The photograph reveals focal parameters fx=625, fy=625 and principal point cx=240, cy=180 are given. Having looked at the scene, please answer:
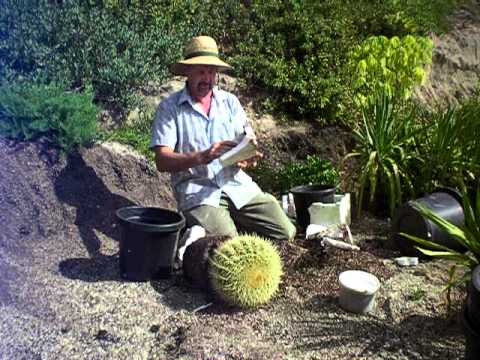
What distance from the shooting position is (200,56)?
4.65 m

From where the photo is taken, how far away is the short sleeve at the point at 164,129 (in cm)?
448

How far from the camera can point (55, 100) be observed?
16.1 ft

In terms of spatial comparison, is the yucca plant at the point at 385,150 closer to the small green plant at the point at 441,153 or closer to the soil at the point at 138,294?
the small green plant at the point at 441,153

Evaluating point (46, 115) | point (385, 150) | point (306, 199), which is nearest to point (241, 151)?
point (306, 199)

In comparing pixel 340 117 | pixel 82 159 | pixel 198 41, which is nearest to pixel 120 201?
pixel 82 159

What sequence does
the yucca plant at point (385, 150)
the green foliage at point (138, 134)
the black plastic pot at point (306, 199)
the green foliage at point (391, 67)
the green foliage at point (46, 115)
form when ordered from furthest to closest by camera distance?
the green foliage at point (391, 67), the green foliage at point (138, 134), the yucca plant at point (385, 150), the black plastic pot at point (306, 199), the green foliage at point (46, 115)

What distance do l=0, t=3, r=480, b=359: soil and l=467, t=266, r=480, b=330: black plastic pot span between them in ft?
1.75

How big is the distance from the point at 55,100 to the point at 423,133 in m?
3.20

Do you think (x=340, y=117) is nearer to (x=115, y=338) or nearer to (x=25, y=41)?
(x=25, y=41)

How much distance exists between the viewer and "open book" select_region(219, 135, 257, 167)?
167 inches

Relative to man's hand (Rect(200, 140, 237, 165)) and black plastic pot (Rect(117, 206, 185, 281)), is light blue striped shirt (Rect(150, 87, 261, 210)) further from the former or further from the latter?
black plastic pot (Rect(117, 206, 185, 281))

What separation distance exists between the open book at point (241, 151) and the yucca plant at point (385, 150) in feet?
5.00

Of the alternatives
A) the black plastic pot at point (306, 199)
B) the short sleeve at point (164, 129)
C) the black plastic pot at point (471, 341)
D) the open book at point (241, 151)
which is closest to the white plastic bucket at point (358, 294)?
the black plastic pot at point (471, 341)

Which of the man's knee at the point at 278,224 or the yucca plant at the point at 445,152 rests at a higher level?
the yucca plant at the point at 445,152
